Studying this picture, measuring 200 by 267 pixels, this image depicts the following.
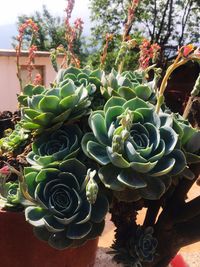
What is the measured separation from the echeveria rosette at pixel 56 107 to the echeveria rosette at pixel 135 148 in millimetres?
34

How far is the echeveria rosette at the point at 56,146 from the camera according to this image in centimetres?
51

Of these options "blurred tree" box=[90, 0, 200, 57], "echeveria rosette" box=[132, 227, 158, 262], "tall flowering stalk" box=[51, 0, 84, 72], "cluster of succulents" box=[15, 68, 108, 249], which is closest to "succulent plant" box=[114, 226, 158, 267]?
"echeveria rosette" box=[132, 227, 158, 262]

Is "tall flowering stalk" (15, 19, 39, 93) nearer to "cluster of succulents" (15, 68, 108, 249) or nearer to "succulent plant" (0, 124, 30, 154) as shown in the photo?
"succulent plant" (0, 124, 30, 154)

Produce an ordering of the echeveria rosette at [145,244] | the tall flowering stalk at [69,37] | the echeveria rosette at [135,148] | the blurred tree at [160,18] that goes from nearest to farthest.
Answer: the echeveria rosette at [135,148], the echeveria rosette at [145,244], the tall flowering stalk at [69,37], the blurred tree at [160,18]

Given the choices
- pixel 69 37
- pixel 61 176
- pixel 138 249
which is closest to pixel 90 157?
pixel 61 176

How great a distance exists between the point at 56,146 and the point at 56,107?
0.05m

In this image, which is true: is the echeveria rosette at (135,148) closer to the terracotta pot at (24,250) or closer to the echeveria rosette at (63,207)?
the echeveria rosette at (63,207)

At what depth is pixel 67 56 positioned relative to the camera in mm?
739

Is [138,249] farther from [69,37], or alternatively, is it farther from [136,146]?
[69,37]

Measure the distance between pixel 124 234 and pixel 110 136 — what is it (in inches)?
7.0

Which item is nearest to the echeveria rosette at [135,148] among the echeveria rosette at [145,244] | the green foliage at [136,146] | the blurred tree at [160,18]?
the green foliage at [136,146]

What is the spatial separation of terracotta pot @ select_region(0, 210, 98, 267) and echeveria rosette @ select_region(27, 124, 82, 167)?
0.09 m

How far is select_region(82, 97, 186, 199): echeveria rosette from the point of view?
1.51 feet

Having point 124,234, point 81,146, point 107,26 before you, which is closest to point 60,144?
point 81,146
